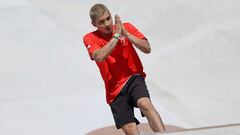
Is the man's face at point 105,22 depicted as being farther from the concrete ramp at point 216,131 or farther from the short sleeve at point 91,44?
the concrete ramp at point 216,131

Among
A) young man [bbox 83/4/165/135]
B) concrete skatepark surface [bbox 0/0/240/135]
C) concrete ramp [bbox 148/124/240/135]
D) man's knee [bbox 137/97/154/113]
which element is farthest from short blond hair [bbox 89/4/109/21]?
concrete skatepark surface [bbox 0/0/240/135]

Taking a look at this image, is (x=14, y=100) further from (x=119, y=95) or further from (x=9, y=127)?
(x=119, y=95)

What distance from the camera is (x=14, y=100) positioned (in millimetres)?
7512

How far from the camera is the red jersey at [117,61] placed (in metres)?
4.84

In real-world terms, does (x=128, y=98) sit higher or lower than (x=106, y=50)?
lower

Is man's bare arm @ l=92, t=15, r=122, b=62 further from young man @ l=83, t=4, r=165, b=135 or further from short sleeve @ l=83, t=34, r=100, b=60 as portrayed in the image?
short sleeve @ l=83, t=34, r=100, b=60

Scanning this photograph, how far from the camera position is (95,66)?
846cm

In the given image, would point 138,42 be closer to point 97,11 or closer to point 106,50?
point 106,50

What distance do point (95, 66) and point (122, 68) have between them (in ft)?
11.9

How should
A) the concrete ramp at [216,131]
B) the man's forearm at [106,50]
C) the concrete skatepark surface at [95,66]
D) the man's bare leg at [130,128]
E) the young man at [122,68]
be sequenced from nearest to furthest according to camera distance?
1. the concrete ramp at [216,131]
2. the man's forearm at [106,50]
3. the young man at [122,68]
4. the man's bare leg at [130,128]
5. the concrete skatepark surface at [95,66]

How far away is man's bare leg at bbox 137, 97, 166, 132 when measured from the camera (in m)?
4.64


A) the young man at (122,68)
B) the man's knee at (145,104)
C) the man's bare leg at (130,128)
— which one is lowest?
the man's bare leg at (130,128)

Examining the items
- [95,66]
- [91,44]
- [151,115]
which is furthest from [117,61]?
[95,66]

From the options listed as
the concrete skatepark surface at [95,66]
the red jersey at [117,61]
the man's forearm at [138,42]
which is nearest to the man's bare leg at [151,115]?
the red jersey at [117,61]
